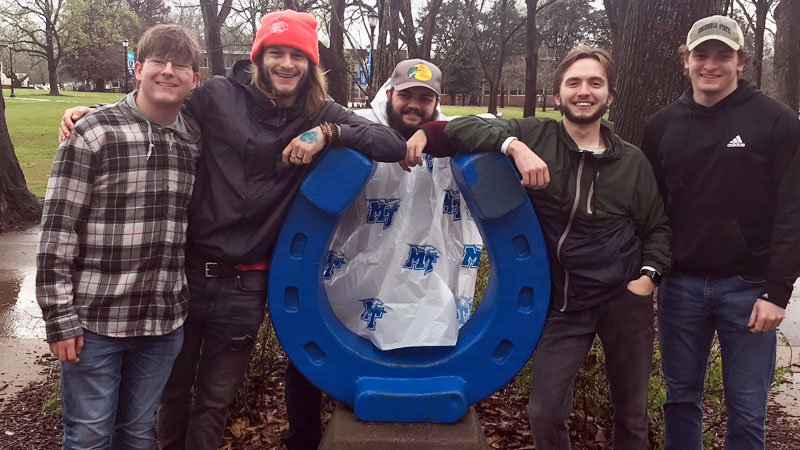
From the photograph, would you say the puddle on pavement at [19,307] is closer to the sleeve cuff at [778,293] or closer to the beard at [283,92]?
the beard at [283,92]

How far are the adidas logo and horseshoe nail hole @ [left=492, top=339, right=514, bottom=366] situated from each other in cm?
102

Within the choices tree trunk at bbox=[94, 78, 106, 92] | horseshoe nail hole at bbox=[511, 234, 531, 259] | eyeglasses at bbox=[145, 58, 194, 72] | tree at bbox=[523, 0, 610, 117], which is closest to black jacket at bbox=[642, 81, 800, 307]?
horseshoe nail hole at bbox=[511, 234, 531, 259]

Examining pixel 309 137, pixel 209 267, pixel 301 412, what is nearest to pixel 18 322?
pixel 301 412

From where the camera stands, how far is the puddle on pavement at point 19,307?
14.1 ft

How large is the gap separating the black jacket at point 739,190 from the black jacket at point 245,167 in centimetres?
101

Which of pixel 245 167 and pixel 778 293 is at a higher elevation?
pixel 245 167

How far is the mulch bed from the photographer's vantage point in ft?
9.69

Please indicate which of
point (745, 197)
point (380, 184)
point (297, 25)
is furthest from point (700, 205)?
point (297, 25)

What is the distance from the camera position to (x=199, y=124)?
2.23m

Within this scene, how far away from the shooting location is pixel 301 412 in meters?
2.76

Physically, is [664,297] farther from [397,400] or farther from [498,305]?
[397,400]

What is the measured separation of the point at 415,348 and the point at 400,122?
0.88 m

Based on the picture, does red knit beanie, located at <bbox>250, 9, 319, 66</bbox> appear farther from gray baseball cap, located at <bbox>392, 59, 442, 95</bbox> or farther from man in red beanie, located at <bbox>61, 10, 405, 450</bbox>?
gray baseball cap, located at <bbox>392, 59, 442, 95</bbox>

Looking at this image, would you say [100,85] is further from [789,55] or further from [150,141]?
[150,141]
